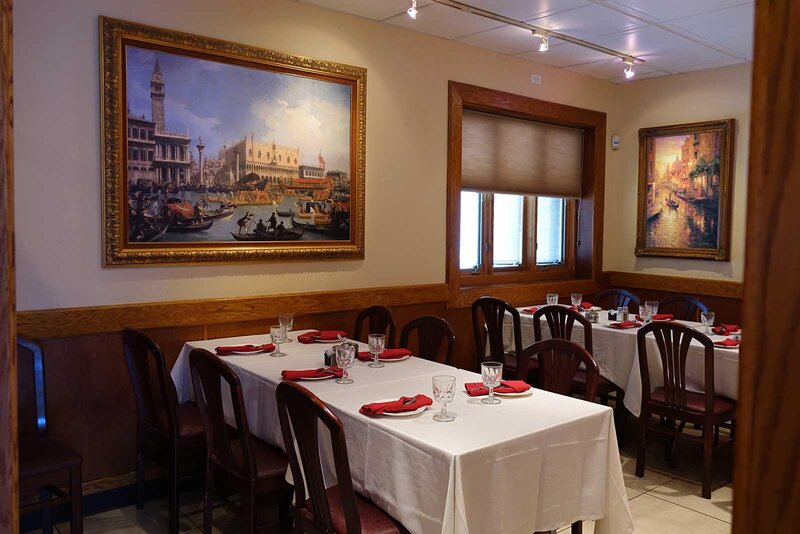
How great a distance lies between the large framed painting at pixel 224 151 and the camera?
3484mm

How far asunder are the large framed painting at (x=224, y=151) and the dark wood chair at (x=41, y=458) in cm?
68

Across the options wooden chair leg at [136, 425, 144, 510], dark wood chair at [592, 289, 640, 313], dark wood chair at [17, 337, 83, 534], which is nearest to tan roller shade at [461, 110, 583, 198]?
dark wood chair at [592, 289, 640, 313]

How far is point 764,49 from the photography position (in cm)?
55

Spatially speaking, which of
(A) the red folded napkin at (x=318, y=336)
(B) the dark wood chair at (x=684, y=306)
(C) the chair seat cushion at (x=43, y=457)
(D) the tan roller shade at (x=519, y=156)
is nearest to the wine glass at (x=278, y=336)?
(A) the red folded napkin at (x=318, y=336)

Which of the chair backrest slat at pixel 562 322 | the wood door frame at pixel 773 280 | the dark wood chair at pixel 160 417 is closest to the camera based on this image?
the wood door frame at pixel 773 280

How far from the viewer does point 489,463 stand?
2.10 m

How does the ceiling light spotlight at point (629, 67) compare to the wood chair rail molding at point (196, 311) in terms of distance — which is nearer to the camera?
the wood chair rail molding at point (196, 311)

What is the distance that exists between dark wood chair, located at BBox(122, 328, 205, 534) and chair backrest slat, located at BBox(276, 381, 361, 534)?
0.89m

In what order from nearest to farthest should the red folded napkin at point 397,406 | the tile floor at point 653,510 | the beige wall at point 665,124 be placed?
the red folded napkin at point 397,406 → the tile floor at point 653,510 → the beige wall at point 665,124

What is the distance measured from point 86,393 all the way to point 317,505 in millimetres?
1821

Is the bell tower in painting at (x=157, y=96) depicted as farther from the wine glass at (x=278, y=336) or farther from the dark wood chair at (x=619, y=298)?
the dark wood chair at (x=619, y=298)

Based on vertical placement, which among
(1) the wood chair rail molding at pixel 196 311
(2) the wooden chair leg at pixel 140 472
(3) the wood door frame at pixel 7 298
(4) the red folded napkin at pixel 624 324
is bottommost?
(2) the wooden chair leg at pixel 140 472

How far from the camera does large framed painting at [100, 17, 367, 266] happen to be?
3.48 meters

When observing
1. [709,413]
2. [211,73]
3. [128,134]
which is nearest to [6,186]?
[128,134]
